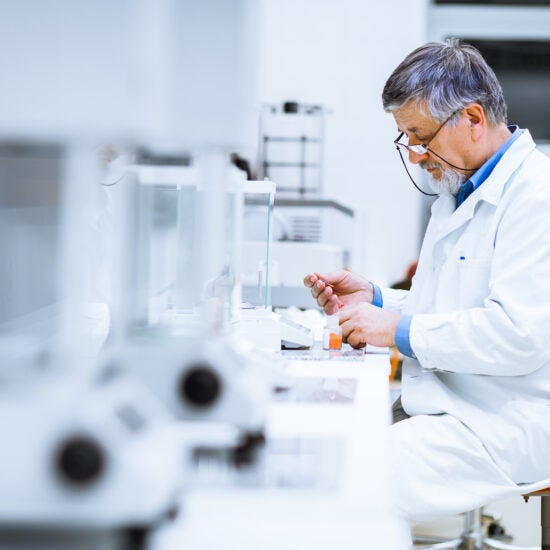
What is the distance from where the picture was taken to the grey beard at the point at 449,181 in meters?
2.07

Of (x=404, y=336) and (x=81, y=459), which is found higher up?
(x=81, y=459)

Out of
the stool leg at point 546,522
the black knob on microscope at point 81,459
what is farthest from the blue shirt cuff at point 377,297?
the black knob on microscope at point 81,459

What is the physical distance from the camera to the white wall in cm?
461

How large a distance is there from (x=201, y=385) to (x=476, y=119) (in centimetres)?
117

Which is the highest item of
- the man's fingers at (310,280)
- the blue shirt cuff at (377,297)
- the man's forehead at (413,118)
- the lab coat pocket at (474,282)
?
the man's forehead at (413,118)

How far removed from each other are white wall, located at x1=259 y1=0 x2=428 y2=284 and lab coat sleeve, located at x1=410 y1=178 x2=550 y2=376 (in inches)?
107

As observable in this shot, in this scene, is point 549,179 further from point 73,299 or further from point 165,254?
point 73,299

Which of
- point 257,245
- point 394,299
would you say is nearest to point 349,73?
point 257,245

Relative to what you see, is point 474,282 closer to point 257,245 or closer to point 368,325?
point 368,325

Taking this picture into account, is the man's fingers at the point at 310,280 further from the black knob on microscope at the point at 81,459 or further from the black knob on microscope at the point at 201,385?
the black knob on microscope at the point at 81,459

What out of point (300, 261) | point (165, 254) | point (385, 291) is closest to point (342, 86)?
point (300, 261)

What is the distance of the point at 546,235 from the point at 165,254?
0.94 meters

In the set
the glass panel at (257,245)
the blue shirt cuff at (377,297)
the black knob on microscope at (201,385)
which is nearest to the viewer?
the black knob on microscope at (201,385)

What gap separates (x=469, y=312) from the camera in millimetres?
1843
